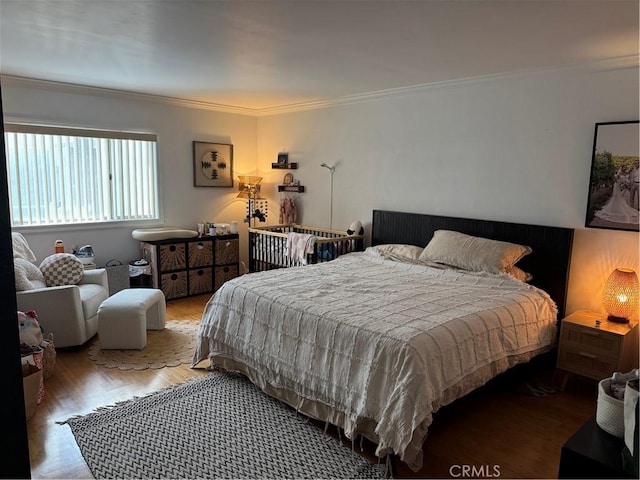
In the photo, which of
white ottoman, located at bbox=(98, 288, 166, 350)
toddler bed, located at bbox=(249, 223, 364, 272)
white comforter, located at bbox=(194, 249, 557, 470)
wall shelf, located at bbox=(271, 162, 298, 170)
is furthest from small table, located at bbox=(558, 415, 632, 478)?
wall shelf, located at bbox=(271, 162, 298, 170)

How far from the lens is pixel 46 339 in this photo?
3.38 metres

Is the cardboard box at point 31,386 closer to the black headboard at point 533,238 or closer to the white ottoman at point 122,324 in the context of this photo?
the white ottoman at point 122,324

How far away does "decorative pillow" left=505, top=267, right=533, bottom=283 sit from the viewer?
136 inches

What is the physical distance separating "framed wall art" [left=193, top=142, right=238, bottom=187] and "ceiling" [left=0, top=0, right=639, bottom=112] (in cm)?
147

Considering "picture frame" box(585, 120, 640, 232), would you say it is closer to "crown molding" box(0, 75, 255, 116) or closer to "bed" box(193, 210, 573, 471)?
"bed" box(193, 210, 573, 471)

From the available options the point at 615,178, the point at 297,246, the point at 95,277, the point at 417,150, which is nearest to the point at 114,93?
the point at 95,277

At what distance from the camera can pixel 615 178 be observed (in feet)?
10.4

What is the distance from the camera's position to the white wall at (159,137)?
439 centimetres

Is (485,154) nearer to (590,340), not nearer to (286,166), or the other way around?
(590,340)

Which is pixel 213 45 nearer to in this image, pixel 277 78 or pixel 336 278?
pixel 277 78

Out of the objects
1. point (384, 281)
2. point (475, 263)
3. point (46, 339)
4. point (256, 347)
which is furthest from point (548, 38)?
point (46, 339)

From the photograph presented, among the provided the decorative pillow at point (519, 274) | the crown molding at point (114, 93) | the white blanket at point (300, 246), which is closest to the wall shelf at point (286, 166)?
the crown molding at point (114, 93)

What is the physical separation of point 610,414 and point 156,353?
3.19 meters

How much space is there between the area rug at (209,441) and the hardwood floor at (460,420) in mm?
120
